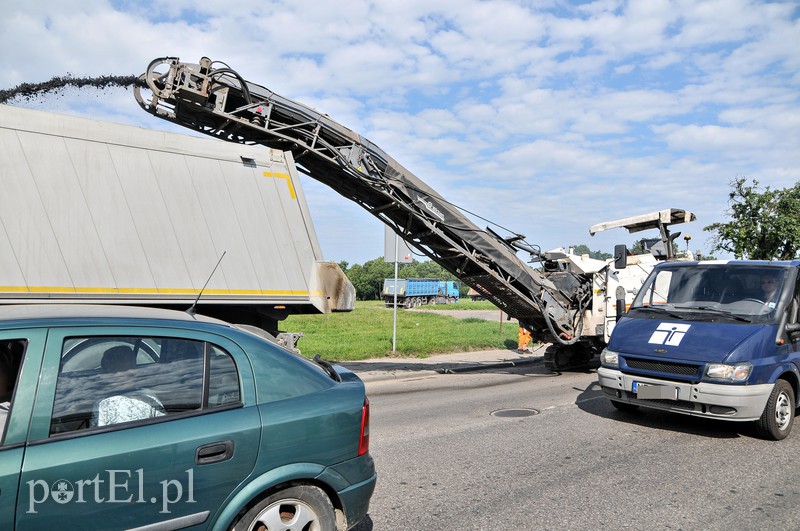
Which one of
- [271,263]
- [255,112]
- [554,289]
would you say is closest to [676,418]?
[554,289]

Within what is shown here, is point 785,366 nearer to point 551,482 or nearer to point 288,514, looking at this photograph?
point 551,482

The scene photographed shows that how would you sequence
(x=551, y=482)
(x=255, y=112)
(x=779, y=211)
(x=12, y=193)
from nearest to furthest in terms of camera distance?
(x=551, y=482), (x=12, y=193), (x=255, y=112), (x=779, y=211)

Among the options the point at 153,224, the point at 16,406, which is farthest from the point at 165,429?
the point at 153,224

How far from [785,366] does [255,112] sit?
7.49 metres

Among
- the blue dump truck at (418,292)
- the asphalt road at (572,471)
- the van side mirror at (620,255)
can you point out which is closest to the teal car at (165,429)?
the asphalt road at (572,471)

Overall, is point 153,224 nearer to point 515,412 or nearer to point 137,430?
point 137,430

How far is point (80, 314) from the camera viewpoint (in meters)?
2.87

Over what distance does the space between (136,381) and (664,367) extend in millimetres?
5460

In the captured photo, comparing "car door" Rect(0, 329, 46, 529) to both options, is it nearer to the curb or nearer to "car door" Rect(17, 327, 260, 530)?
"car door" Rect(17, 327, 260, 530)

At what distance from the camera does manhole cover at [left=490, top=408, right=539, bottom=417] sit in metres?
7.51

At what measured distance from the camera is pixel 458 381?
10922 millimetres

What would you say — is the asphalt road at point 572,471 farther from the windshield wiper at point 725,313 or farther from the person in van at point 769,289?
the person in van at point 769,289

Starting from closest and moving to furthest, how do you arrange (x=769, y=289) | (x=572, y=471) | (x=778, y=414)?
1. (x=572, y=471)
2. (x=778, y=414)
3. (x=769, y=289)

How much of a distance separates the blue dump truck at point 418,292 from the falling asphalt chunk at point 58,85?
153 ft
